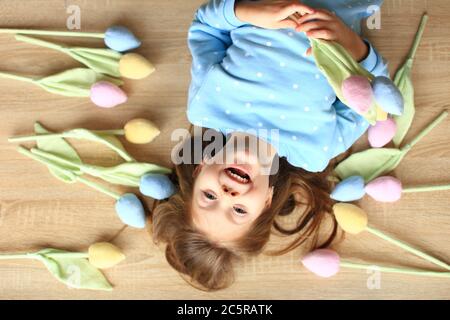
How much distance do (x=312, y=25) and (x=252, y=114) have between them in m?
0.19

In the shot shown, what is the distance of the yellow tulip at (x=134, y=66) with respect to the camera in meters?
1.07

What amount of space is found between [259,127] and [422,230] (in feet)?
1.35

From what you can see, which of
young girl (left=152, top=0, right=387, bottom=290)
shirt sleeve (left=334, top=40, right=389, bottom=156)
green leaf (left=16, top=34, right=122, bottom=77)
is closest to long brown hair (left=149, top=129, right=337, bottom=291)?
young girl (left=152, top=0, right=387, bottom=290)

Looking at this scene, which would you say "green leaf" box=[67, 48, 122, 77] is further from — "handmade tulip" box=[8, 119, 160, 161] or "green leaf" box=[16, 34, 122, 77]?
"handmade tulip" box=[8, 119, 160, 161]

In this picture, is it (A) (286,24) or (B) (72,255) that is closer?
(A) (286,24)

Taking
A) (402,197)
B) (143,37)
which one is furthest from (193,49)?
(402,197)

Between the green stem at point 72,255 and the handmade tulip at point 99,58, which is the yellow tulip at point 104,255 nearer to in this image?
the green stem at point 72,255

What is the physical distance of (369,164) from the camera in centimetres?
109

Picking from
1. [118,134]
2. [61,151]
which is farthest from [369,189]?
[61,151]

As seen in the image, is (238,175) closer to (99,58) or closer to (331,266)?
(331,266)

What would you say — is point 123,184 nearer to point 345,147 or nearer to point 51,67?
point 51,67

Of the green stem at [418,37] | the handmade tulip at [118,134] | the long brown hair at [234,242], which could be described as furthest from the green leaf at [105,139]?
the green stem at [418,37]

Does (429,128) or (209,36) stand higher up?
(209,36)

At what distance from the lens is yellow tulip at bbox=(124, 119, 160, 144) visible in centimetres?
107
